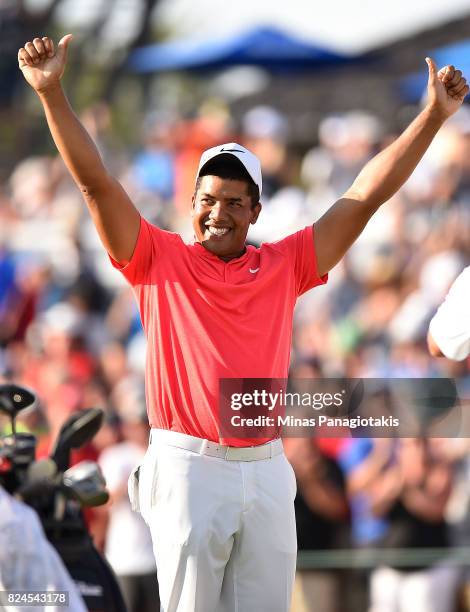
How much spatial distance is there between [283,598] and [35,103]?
7253 mm

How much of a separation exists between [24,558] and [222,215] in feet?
3.97

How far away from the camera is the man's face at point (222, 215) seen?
371 centimetres

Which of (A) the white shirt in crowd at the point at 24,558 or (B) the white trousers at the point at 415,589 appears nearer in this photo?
(A) the white shirt in crowd at the point at 24,558

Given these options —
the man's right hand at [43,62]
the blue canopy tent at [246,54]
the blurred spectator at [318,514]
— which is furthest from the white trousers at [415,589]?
A: the blue canopy tent at [246,54]

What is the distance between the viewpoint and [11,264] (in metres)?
8.74

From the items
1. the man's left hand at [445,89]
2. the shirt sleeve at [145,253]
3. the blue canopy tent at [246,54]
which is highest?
the blue canopy tent at [246,54]

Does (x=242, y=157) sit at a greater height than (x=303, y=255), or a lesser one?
greater

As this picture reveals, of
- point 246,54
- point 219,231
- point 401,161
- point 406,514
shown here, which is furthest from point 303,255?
point 246,54

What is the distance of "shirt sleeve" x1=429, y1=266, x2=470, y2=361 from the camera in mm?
3326

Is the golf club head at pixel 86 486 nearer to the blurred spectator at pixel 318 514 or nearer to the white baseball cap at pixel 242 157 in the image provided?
the white baseball cap at pixel 242 157

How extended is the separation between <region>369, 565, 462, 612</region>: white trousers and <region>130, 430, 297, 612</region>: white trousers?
2.75 metres

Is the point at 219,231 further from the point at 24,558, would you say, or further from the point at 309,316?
the point at 309,316

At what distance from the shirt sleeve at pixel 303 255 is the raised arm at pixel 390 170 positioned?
0.07ft

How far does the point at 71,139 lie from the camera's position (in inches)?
136
